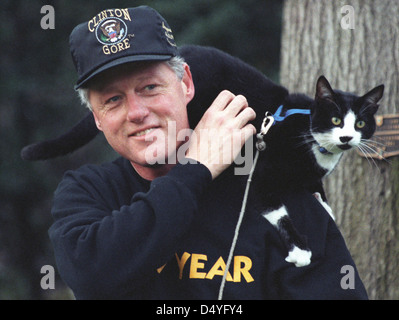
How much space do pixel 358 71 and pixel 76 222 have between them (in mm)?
1942

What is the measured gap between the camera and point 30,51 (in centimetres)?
681

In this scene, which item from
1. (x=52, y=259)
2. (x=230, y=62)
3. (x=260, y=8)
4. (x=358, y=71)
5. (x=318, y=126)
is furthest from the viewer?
(x=52, y=259)

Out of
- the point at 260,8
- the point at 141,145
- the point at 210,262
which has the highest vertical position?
the point at 260,8

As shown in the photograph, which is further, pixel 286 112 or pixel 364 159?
pixel 364 159

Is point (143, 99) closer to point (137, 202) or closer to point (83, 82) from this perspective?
point (83, 82)

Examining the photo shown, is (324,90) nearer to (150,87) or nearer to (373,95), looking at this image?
(373,95)

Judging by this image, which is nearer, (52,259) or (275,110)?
(275,110)

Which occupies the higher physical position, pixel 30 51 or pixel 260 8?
pixel 260 8

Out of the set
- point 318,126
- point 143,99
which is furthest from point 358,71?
point 143,99

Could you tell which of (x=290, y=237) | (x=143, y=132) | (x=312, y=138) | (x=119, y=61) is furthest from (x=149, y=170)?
(x=312, y=138)

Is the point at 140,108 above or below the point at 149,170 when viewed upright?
above

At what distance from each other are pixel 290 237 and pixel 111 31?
0.88 metres

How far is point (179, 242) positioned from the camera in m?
1.39

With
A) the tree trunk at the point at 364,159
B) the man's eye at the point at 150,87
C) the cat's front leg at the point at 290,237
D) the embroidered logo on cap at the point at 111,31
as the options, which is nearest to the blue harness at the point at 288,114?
the cat's front leg at the point at 290,237
